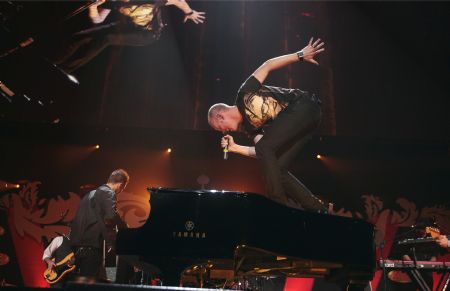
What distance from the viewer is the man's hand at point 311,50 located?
551 centimetres

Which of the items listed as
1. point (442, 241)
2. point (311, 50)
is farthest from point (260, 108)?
point (442, 241)

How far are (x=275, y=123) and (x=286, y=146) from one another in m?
0.26

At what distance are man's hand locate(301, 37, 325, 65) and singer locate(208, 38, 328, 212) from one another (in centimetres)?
2

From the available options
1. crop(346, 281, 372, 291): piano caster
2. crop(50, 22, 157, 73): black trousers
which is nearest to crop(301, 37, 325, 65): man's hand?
crop(50, 22, 157, 73): black trousers

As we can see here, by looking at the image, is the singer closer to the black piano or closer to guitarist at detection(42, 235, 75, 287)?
the black piano

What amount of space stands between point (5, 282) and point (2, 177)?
4.48 feet

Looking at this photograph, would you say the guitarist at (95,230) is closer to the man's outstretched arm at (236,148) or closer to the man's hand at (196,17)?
the man's outstretched arm at (236,148)

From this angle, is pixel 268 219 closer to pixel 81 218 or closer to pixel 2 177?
pixel 81 218

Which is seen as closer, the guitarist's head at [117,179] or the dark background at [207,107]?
the guitarist's head at [117,179]

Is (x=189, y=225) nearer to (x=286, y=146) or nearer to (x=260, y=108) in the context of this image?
(x=286, y=146)

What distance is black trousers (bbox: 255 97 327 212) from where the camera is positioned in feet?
13.0

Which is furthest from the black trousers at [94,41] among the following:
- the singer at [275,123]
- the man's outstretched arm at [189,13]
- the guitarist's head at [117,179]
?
the guitarist's head at [117,179]

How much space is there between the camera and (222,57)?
5.99 m

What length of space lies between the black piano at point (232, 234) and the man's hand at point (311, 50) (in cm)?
331
